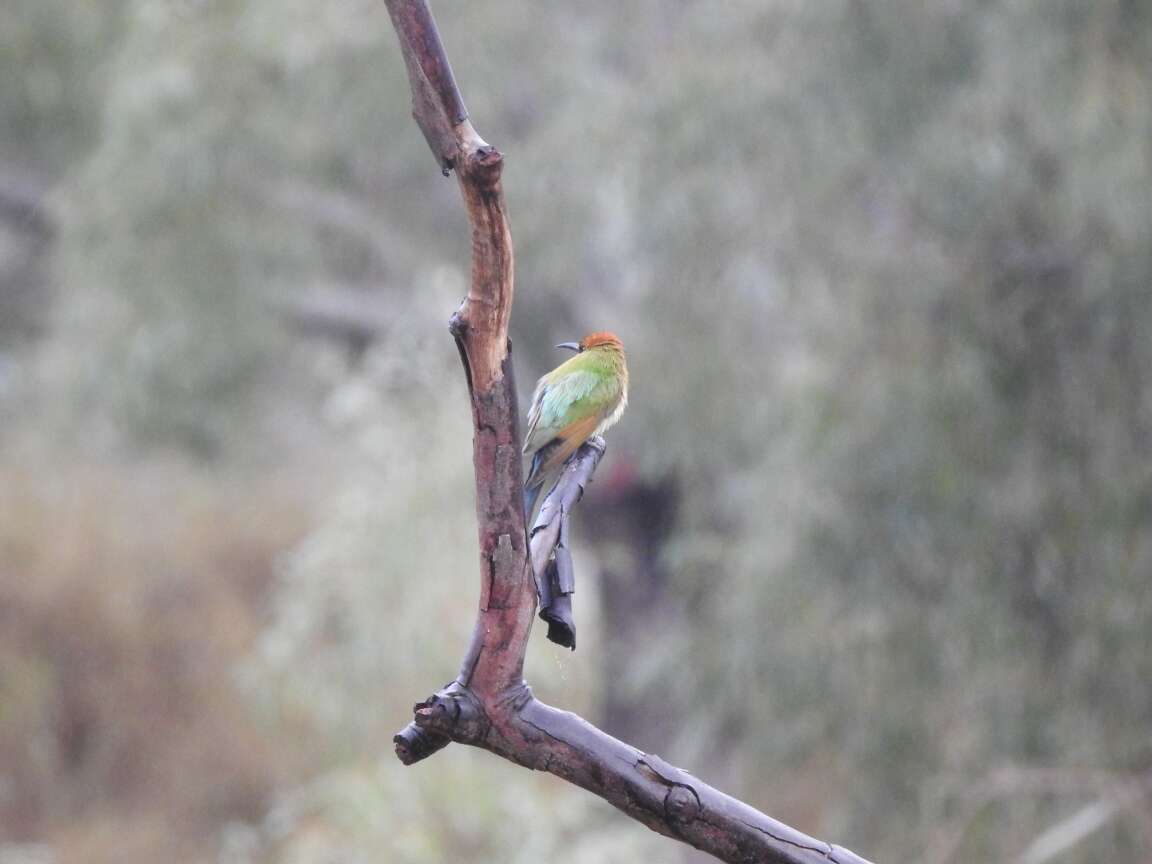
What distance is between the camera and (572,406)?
5.08 ft

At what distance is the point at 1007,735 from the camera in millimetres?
4973

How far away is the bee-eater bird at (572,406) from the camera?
4.81ft

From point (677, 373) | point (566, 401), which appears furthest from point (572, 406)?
point (677, 373)

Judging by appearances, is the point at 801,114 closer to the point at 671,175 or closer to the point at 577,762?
the point at 671,175

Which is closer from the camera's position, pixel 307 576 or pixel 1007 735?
pixel 1007 735

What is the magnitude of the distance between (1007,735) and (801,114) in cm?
220

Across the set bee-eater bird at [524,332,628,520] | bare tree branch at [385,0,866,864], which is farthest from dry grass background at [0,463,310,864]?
bare tree branch at [385,0,866,864]

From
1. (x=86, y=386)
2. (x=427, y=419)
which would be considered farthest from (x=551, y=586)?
(x=86, y=386)

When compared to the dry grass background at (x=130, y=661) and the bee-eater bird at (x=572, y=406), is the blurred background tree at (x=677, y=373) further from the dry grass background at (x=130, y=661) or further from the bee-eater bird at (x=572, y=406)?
the bee-eater bird at (x=572, y=406)

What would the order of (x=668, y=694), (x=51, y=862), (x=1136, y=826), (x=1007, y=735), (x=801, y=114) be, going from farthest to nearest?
(x=51, y=862) → (x=668, y=694) → (x=801, y=114) → (x=1007, y=735) → (x=1136, y=826)

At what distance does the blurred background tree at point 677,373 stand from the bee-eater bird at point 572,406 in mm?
2945

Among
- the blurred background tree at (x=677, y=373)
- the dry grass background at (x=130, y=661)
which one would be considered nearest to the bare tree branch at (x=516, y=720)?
the blurred background tree at (x=677, y=373)

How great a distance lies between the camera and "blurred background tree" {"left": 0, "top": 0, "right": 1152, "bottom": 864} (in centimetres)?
486

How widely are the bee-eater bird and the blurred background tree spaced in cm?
294
